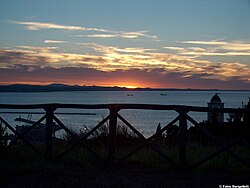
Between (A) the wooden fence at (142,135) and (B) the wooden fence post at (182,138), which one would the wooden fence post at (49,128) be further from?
(B) the wooden fence post at (182,138)

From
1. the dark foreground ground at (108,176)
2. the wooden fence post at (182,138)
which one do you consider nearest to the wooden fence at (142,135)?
the wooden fence post at (182,138)

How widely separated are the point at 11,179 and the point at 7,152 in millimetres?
2551

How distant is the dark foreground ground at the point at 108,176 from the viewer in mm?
7254

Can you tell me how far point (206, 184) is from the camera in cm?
723

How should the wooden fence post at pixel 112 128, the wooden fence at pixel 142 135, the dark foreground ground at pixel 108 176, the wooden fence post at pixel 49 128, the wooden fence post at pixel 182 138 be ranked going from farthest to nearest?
the wooden fence post at pixel 49 128, the wooden fence post at pixel 112 128, the wooden fence post at pixel 182 138, the wooden fence at pixel 142 135, the dark foreground ground at pixel 108 176

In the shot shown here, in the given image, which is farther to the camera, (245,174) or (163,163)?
(163,163)

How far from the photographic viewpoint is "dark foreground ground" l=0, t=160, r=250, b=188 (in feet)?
23.8

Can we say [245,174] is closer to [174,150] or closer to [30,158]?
[174,150]

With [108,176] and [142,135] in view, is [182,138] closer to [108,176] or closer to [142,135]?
[142,135]

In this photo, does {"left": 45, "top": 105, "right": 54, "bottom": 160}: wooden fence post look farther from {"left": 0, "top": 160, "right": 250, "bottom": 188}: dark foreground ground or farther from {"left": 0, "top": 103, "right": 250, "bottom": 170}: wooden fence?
{"left": 0, "top": 160, "right": 250, "bottom": 188}: dark foreground ground

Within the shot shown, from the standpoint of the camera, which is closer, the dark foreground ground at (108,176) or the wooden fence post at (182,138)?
the dark foreground ground at (108,176)

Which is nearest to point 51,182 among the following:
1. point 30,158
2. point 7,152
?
point 30,158

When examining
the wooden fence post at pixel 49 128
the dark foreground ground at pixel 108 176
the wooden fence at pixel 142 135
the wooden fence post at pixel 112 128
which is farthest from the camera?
the wooden fence post at pixel 49 128

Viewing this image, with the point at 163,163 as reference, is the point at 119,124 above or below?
above
